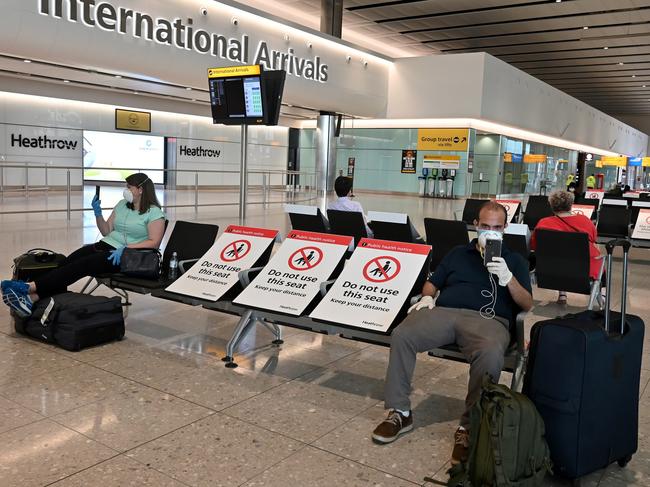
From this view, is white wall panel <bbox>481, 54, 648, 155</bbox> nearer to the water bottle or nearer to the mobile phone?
the water bottle

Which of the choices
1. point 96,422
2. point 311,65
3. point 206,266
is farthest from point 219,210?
point 96,422

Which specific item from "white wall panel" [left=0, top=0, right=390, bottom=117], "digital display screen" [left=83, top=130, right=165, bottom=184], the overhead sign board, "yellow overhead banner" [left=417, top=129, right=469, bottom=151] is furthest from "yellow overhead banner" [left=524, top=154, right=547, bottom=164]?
"digital display screen" [left=83, top=130, right=165, bottom=184]

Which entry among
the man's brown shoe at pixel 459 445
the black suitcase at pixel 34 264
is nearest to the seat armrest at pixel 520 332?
the man's brown shoe at pixel 459 445

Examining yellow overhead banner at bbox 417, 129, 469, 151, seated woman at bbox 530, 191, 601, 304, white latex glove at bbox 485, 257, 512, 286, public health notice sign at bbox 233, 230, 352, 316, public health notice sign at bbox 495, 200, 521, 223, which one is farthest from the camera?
yellow overhead banner at bbox 417, 129, 469, 151

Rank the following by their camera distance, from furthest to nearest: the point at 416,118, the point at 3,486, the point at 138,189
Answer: the point at 416,118 < the point at 138,189 < the point at 3,486

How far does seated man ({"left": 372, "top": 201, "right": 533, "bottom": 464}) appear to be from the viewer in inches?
115

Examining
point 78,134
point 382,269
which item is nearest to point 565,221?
point 382,269

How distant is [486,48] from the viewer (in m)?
23.8

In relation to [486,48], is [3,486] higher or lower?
lower

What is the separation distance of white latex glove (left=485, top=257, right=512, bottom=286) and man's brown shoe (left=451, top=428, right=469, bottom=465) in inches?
30.0

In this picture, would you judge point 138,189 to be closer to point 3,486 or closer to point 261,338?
point 261,338

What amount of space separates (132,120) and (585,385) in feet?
68.6

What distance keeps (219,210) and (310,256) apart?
1130 centimetres

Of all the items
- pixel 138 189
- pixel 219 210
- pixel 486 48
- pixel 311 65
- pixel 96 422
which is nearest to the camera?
pixel 96 422
